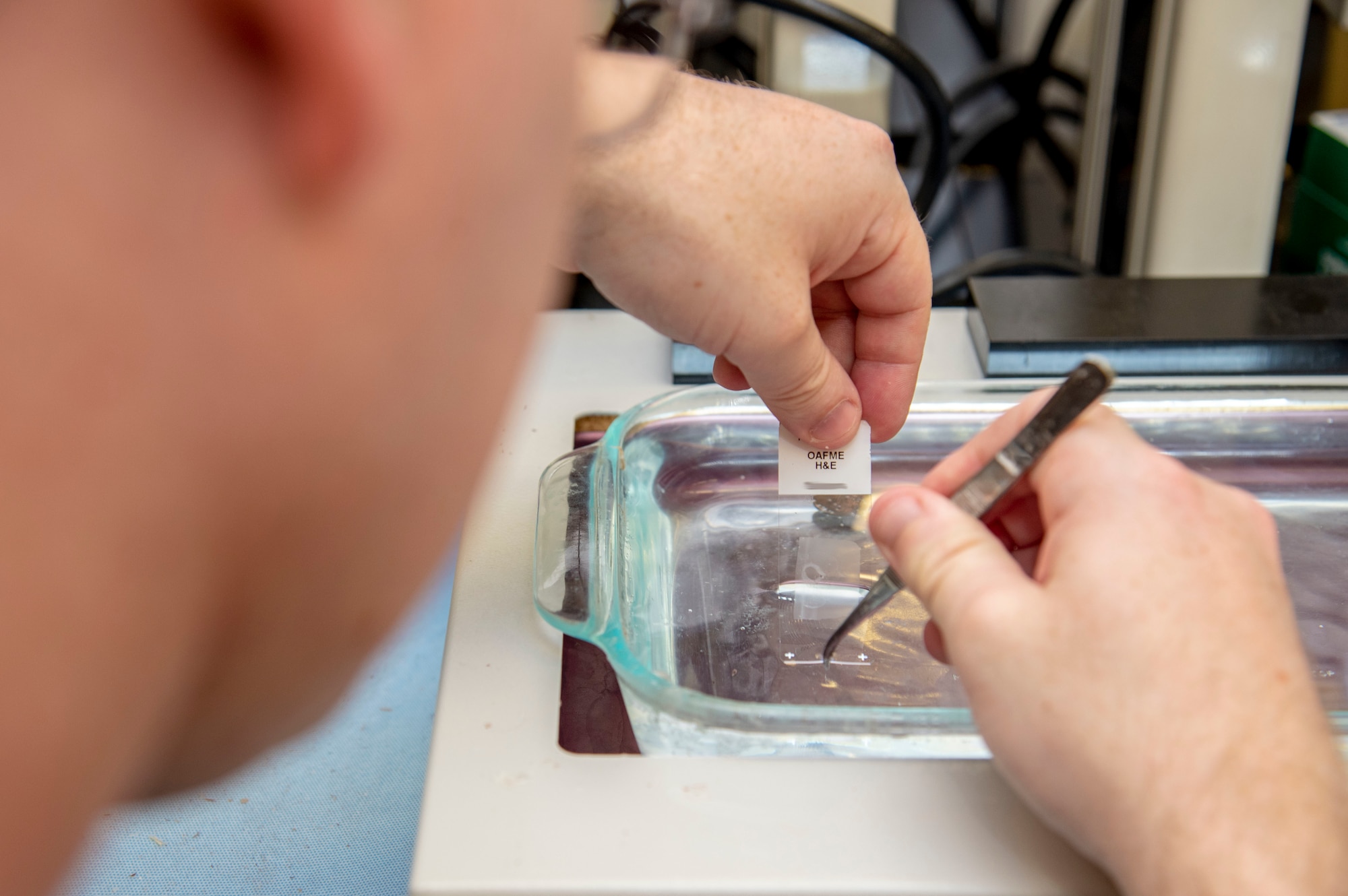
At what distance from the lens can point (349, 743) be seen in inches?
27.7

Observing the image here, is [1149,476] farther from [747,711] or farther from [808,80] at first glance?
[808,80]

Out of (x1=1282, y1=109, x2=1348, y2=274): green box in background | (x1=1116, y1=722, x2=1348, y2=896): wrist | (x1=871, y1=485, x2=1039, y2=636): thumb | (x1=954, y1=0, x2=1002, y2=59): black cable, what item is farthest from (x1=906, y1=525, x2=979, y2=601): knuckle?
(x1=954, y1=0, x2=1002, y2=59): black cable

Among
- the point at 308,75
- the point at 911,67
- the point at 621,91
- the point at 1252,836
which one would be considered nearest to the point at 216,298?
the point at 308,75

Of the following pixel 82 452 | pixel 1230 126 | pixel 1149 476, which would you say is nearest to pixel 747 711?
pixel 1149 476

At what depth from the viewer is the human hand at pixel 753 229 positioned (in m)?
0.51

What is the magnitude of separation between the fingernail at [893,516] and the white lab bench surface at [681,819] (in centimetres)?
10

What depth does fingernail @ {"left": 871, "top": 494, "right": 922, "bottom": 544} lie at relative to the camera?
1.44 ft

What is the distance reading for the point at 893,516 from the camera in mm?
441

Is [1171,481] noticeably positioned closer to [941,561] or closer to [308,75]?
[941,561]

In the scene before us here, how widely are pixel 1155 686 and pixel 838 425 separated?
0.26 metres

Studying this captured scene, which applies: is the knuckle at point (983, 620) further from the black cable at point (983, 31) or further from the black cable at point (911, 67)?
the black cable at point (983, 31)

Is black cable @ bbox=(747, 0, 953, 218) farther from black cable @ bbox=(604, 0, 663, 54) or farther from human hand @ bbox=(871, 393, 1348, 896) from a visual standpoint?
human hand @ bbox=(871, 393, 1348, 896)

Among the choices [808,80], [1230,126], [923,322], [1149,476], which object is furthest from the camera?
[808,80]

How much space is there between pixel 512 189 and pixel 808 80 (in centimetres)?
88
